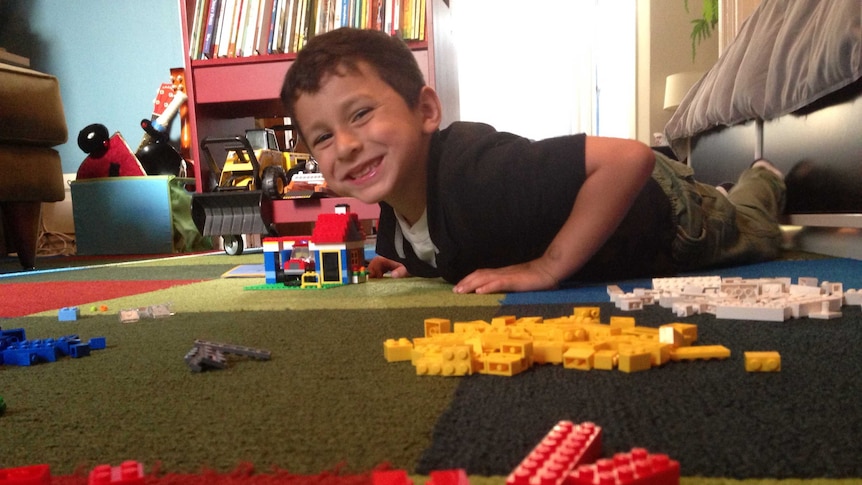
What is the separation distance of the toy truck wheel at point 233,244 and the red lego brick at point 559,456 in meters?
2.35

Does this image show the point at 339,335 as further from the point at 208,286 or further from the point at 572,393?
the point at 208,286

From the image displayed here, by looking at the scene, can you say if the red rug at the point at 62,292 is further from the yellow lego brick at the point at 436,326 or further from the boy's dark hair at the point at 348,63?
the yellow lego brick at the point at 436,326

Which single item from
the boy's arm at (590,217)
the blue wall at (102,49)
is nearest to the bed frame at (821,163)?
the boy's arm at (590,217)

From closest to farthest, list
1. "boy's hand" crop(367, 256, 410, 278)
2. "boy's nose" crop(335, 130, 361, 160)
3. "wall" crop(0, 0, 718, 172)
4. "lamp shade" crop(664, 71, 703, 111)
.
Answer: "boy's nose" crop(335, 130, 361, 160) → "boy's hand" crop(367, 256, 410, 278) → "lamp shade" crop(664, 71, 703, 111) → "wall" crop(0, 0, 718, 172)

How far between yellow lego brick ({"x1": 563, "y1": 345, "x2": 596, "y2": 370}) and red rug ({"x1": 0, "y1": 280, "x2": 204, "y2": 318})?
99 centimetres

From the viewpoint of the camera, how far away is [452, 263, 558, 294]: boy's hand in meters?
1.13

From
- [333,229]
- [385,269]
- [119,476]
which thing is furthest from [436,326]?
[385,269]

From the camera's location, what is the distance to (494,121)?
4.11 meters

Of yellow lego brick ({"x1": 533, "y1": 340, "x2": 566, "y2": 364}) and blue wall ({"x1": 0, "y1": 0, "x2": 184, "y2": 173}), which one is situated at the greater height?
blue wall ({"x1": 0, "y1": 0, "x2": 184, "y2": 173})

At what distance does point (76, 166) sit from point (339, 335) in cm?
348

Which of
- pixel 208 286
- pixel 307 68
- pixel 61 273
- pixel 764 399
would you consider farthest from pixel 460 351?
pixel 61 273

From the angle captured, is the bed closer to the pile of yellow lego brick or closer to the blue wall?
the pile of yellow lego brick

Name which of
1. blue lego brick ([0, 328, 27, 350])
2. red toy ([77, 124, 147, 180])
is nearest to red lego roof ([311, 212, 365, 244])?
blue lego brick ([0, 328, 27, 350])

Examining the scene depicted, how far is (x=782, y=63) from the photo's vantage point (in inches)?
61.7
